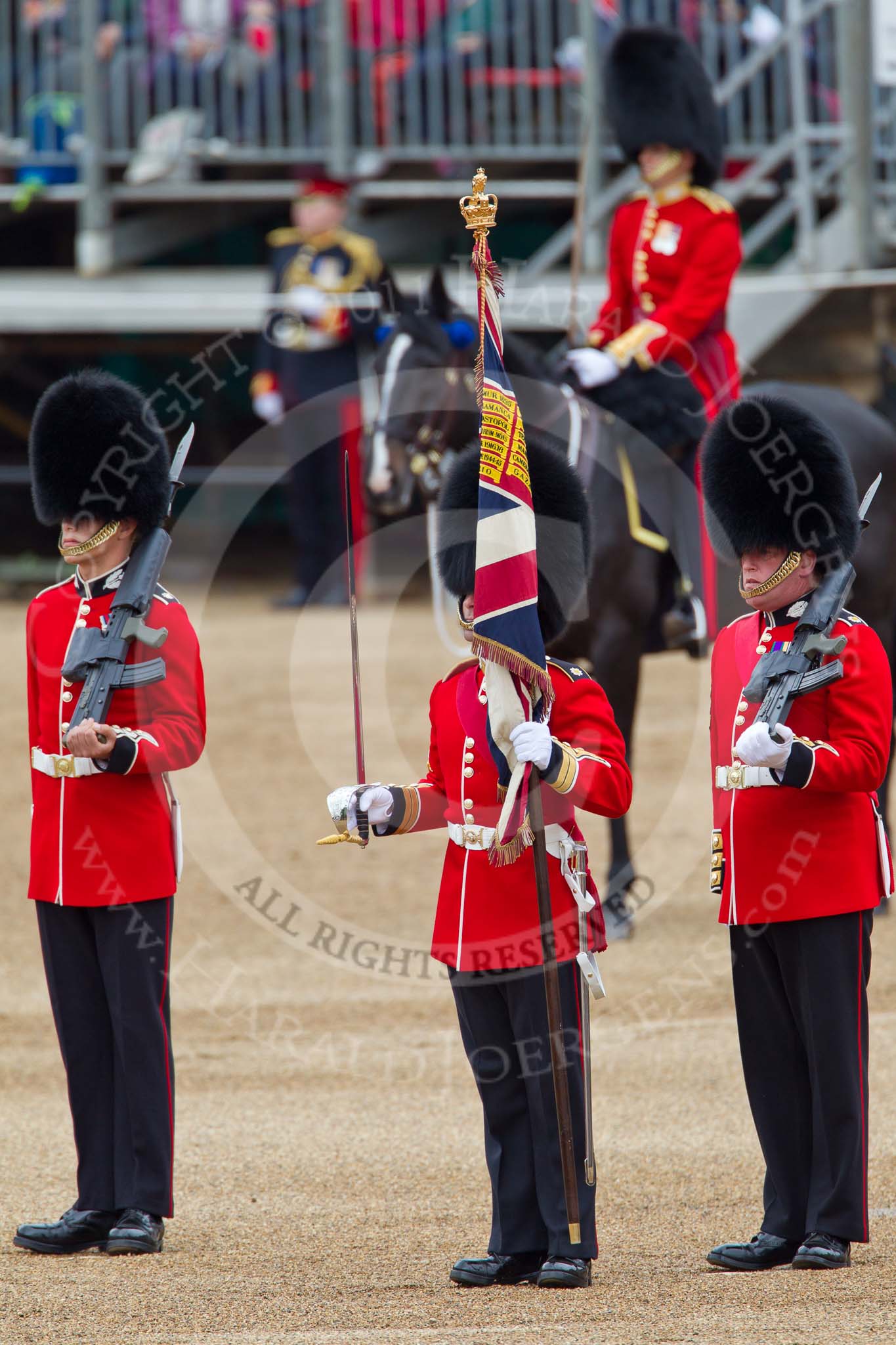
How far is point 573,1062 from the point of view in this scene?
11.0 ft

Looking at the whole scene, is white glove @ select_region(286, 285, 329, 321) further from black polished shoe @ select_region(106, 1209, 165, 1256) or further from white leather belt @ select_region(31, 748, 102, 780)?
black polished shoe @ select_region(106, 1209, 165, 1256)

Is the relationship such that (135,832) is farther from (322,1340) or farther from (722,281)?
(722,281)

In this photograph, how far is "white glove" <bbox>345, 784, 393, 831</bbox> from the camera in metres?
3.36

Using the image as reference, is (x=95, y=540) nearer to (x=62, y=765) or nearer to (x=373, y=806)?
(x=62, y=765)

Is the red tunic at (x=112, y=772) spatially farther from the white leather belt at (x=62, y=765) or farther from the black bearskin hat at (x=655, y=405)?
the black bearskin hat at (x=655, y=405)

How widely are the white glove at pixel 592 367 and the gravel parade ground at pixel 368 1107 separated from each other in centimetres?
161

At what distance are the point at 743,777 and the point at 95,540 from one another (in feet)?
4.07

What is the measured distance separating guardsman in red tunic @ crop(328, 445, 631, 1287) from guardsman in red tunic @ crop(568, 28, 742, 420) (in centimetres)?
298

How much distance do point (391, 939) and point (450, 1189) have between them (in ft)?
6.87

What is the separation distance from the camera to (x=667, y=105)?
6.66 m

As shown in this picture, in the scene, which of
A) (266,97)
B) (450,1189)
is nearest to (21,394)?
(266,97)

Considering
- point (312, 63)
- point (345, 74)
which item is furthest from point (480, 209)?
point (312, 63)

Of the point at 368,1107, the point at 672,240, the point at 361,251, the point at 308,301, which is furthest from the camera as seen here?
the point at 308,301

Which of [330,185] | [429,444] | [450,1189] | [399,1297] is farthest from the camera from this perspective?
[330,185]
